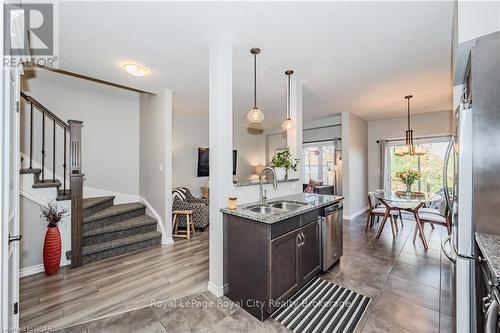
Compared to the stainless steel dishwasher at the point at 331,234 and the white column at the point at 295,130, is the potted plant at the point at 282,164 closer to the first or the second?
the white column at the point at 295,130

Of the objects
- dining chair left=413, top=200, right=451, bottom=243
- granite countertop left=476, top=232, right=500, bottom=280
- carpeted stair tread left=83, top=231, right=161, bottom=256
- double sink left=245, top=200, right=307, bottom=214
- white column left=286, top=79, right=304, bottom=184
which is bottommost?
carpeted stair tread left=83, top=231, right=161, bottom=256

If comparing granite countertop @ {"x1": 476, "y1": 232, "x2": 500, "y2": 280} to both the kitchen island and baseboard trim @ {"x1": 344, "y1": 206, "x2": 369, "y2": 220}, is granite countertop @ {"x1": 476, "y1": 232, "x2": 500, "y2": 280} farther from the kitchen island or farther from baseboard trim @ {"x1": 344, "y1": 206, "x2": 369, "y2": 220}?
baseboard trim @ {"x1": 344, "y1": 206, "x2": 369, "y2": 220}

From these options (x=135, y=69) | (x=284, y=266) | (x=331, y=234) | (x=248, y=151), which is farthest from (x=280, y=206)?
(x=248, y=151)

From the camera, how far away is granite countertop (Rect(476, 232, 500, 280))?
0.94 metres

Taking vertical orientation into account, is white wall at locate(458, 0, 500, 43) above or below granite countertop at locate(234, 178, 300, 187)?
above

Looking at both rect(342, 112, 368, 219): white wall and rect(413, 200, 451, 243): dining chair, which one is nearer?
rect(413, 200, 451, 243): dining chair

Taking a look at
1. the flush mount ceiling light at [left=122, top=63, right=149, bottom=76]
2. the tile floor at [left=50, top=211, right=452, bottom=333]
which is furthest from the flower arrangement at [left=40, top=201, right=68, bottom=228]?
the flush mount ceiling light at [left=122, top=63, right=149, bottom=76]

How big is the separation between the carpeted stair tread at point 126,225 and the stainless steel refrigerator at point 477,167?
3.97m

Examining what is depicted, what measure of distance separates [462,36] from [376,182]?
18.7 feet

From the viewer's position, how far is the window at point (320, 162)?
636cm

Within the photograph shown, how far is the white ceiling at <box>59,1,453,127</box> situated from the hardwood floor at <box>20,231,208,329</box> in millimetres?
2741

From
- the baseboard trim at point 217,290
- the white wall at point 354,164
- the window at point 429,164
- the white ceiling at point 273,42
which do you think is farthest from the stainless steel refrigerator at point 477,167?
the window at point 429,164

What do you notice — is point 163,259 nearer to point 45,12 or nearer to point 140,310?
point 140,310

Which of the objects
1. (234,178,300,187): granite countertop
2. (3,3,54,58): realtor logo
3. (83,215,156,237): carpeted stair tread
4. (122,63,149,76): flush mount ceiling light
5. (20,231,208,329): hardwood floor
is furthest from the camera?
(83,215,156,237): carpeted stair tread
